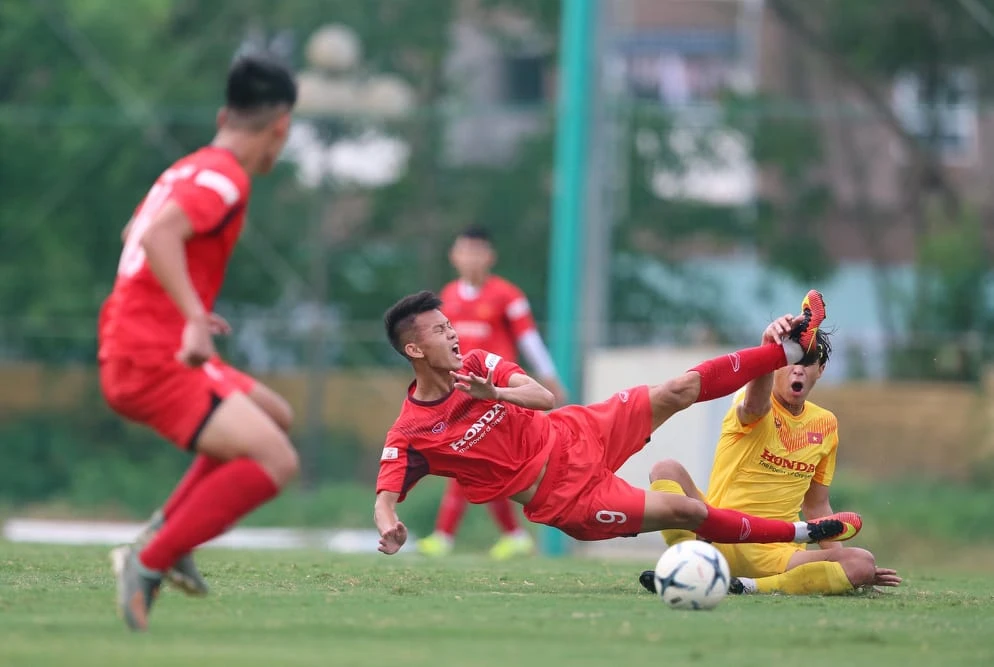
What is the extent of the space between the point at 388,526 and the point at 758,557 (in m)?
2.07

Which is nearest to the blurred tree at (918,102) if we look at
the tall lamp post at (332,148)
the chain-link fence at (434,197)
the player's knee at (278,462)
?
the chain-link fence at (434,197)

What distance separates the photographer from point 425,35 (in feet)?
64.7

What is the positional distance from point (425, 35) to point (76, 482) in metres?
6.88

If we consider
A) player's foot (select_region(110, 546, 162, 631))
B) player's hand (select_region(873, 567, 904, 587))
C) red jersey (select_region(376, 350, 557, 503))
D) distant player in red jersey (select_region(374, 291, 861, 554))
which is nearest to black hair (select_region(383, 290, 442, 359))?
A: distant player in red jersey (select_region(374, 291, 861, 554))

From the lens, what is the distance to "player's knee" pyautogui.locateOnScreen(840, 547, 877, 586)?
24.3ft

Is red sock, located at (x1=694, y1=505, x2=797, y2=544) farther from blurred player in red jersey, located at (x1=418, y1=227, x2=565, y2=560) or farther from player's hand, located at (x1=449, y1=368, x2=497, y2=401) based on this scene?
blurred player in red jersey, located at (x1=418, y1=227, x2=565, y2=560)

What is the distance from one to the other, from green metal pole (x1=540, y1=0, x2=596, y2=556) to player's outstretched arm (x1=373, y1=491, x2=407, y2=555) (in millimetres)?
8459

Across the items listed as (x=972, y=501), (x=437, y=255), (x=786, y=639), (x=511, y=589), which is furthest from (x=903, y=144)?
(x=786, y=639)

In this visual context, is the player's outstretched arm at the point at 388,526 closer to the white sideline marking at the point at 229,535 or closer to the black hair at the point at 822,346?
the black hair at the point at 822,346

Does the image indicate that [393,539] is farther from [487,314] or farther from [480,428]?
[487,314]

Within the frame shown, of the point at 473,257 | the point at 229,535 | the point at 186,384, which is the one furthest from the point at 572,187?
the point at 186,384

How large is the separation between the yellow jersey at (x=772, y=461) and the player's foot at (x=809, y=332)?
0.41 m

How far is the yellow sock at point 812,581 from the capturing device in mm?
7445

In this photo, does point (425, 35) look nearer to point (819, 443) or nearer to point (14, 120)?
point (14, 120)
